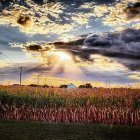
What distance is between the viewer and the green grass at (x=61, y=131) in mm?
8688

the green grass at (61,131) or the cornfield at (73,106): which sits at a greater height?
the cornfield at (73,106)

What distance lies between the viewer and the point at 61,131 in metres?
9.36

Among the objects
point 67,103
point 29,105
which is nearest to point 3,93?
point 29,105

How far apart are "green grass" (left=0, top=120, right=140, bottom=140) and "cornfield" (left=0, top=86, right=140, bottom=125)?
3.50 ft

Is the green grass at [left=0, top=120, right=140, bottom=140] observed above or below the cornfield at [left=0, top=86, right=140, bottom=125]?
below

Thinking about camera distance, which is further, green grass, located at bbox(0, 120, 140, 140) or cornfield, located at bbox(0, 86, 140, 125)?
cornfield, located at bbox(0, 86, 140, 125)

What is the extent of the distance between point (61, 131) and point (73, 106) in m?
4.68

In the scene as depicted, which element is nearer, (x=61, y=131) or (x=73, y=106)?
(x=61, y=131)

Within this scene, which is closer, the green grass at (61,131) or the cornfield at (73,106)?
the green grass at (61,131)

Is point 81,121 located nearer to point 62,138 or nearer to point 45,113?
point 45,113

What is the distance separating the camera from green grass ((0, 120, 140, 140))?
8.69 meters

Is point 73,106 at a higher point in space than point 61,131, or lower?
higher

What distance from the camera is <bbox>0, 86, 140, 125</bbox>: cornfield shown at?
11531 mm

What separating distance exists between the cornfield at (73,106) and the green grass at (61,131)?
3.50 ft
